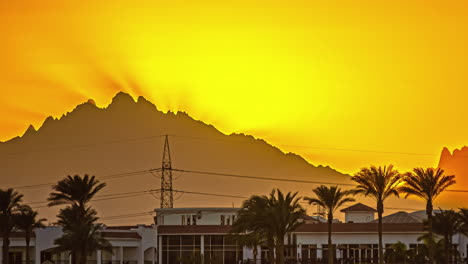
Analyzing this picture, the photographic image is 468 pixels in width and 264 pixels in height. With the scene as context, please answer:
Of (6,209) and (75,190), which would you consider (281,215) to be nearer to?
(75,190)

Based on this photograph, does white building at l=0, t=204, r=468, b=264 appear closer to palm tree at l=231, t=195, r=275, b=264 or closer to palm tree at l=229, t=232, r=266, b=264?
palm tree at l=229, t=232, r=266, b=264

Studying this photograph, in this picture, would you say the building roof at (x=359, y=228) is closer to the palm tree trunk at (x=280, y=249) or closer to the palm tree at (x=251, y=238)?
the palm tree at (x=251, y=238)

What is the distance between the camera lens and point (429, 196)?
95750 mm

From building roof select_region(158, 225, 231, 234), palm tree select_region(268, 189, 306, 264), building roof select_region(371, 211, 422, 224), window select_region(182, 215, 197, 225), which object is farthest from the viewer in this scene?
window select_region(182, 215, 197, 225)

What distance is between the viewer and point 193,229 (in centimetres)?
13150

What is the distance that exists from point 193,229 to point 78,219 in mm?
35159

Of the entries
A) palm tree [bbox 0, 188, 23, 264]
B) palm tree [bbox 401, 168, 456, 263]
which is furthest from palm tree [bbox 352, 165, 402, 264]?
palm tree [bbox 0, 188, 23, 264]

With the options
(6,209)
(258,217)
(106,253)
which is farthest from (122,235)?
(258,217)

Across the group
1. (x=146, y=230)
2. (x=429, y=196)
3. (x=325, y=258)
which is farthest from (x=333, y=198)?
(x=146, y=230)

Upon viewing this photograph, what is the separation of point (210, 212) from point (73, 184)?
46.9 m

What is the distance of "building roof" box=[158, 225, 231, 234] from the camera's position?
131m

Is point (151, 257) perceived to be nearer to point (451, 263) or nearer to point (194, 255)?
point (194, 255)

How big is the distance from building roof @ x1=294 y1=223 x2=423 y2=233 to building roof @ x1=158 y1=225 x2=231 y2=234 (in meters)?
9.79

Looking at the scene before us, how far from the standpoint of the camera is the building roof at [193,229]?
5162 inches
